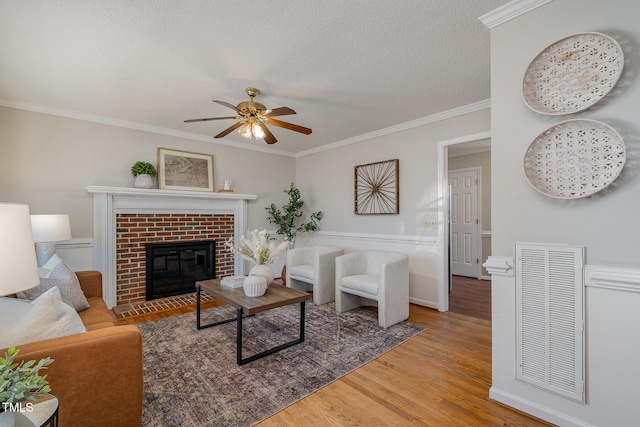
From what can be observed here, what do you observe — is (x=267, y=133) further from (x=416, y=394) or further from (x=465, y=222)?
(x=465, y=222)

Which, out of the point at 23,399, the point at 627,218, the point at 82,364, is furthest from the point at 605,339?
the point at 82,364

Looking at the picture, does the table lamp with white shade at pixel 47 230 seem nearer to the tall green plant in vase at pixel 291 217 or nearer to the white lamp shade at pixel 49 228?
the white lamp shade at pixel 49 228

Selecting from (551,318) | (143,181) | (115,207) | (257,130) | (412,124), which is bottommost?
(551,318)

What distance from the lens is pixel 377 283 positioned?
3129 millimetres

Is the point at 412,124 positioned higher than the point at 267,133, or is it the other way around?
the point at 412,124

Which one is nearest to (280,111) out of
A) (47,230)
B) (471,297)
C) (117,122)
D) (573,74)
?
(573,74)

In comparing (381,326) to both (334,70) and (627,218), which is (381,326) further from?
(334,70)

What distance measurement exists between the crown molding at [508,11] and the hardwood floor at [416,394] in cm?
242

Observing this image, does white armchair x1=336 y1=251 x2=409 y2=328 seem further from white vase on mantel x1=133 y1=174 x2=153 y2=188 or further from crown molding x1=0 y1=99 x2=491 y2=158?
white vase on mantel x1=133 y1=174 x2=153 y2=188

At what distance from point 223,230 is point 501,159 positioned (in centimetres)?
405

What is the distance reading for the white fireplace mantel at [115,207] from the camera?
3.62 m

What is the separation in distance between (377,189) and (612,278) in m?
2.99

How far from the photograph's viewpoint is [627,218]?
1.40 metres

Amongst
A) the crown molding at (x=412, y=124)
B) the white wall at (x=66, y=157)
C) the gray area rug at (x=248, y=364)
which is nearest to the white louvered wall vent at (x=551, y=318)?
the gray area rug at (x=248, y=364)
